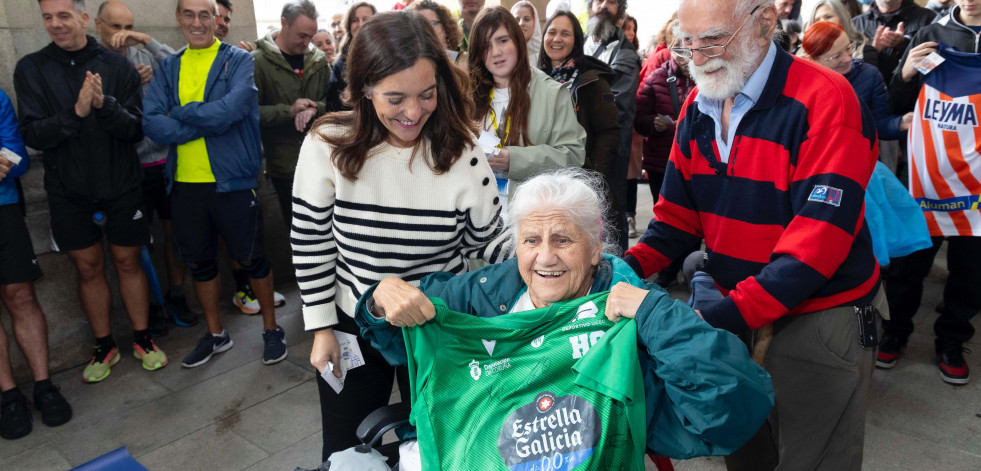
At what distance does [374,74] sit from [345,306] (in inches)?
30.0

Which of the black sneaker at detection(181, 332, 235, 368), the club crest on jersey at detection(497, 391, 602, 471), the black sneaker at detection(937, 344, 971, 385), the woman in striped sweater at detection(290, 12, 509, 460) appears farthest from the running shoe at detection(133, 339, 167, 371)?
the black sneaker at detection(937, 344, 971, 385)

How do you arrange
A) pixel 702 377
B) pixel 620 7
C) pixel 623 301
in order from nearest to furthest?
pixel 702 377 → pixel 623 301 → pixel 620 7

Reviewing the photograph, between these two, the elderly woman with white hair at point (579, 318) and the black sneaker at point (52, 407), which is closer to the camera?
the elderly woman with white hair at point (579, 318)

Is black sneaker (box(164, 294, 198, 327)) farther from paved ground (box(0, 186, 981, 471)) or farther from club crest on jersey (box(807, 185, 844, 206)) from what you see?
club crest on jersey (box(807, 185, 844, 206))

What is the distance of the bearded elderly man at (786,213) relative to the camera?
5.83ft

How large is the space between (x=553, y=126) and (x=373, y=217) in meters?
1.60

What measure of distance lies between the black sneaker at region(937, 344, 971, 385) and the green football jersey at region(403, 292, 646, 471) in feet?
9.97

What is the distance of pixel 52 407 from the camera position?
3.61 meters

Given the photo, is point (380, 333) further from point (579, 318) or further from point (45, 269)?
point (45, 269)

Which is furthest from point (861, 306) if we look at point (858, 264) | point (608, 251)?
point (608, 251)

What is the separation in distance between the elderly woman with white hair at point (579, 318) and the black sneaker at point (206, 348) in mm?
2778

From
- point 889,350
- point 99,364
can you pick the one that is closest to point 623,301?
point 889,350

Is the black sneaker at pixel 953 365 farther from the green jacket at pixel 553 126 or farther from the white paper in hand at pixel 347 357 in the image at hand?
the white paper in hand at pixel 347 357

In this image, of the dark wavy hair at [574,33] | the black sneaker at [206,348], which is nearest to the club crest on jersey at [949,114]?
the dark wavy hair at [574,33]
